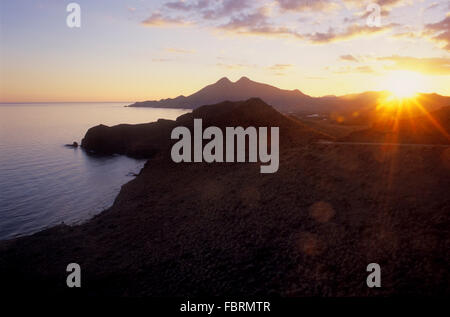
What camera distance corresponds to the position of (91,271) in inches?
751

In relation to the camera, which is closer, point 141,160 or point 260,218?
point 260,218

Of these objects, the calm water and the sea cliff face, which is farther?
the calm water

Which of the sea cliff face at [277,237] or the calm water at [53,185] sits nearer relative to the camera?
the sea cliff face at [277,237]

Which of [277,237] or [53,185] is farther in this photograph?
[53,185]

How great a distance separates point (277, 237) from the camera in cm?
2008

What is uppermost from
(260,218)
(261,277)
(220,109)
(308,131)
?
(220,109)

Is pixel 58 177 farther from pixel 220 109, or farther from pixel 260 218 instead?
pixel 260 218

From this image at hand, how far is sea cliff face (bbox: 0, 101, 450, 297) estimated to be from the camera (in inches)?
613

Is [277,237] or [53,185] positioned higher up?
[277,237]

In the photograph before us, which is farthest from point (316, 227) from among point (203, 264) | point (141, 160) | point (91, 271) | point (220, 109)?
point (141, 160)

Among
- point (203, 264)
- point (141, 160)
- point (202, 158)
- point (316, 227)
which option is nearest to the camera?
point (203, 264)

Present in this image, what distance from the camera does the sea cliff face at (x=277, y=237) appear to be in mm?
15578
